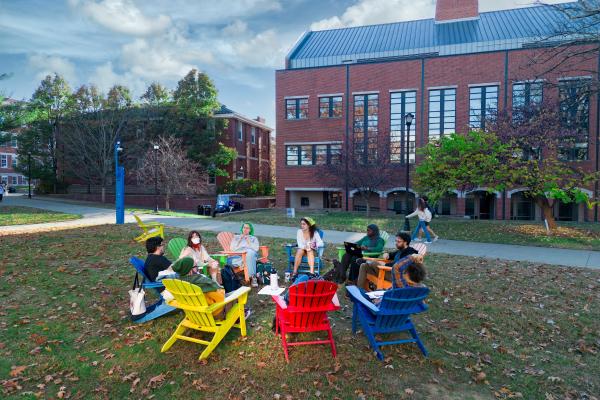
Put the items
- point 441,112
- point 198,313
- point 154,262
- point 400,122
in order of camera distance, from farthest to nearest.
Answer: point 400,122, point 441,112, point 154,262, point 198,313

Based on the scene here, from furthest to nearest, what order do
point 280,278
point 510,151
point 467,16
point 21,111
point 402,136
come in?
point 467,16, point 402,136, point 21,111, point 510,151, point 280,278

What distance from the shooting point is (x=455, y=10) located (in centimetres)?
3694

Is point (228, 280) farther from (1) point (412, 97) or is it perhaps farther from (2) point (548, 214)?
(1) point (412, 97)

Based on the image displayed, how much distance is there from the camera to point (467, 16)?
3659 cm

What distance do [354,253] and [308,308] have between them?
318 centimetres

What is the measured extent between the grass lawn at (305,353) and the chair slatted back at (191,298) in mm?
460

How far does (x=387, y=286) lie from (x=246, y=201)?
28862 millimetres

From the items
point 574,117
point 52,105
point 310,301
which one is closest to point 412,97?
point 574,117

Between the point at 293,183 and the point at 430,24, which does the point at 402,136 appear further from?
the point at 430,24

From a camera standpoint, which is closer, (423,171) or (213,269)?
(213,269)

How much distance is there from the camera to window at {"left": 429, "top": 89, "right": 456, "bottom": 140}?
29984 millimetres

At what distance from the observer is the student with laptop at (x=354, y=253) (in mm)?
8108

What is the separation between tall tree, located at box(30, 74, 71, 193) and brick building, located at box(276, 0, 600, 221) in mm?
22434

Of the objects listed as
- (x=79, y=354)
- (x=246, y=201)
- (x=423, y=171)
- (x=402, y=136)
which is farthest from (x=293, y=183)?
(x=79, y=354)
